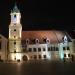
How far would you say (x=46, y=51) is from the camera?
90.3 meters

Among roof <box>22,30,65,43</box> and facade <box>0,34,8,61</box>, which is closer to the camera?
facade <box>0,34,8,61</box>

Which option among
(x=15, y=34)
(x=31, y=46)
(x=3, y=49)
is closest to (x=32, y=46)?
(x=31, y=46)

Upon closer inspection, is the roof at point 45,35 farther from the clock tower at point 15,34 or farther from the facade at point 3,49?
the facade at point 3,49

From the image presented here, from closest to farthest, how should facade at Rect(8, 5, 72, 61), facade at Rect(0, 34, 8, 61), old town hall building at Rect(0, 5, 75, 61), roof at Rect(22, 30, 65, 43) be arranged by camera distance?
facade at Rect(0, 34, 8, 61), old town hall building at Rect(0, 5, 75, 61), facade at Rect(8, 5, 72, 61), roof at Rect(22, 30, 65, 43)

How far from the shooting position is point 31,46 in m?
90.7

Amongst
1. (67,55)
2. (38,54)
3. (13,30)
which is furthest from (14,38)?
(67,55)

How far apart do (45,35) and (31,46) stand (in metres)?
7.30

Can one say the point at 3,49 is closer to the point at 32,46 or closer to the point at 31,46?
the point at 31,46

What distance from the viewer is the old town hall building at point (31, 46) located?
87812 mm

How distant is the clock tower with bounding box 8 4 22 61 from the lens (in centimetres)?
8785

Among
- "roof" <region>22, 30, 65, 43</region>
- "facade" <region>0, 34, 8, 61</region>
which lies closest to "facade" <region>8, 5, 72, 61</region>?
"roof" <region>22, 30, 65, 43</region>

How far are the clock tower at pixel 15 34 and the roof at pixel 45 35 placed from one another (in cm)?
447

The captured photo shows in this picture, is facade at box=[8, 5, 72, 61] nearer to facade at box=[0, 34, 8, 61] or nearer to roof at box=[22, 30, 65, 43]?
roof at box=[22, 30, 65, 43]

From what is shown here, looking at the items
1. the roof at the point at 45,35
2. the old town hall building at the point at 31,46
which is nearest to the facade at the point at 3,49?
the old town hall building at the point at 31,46
